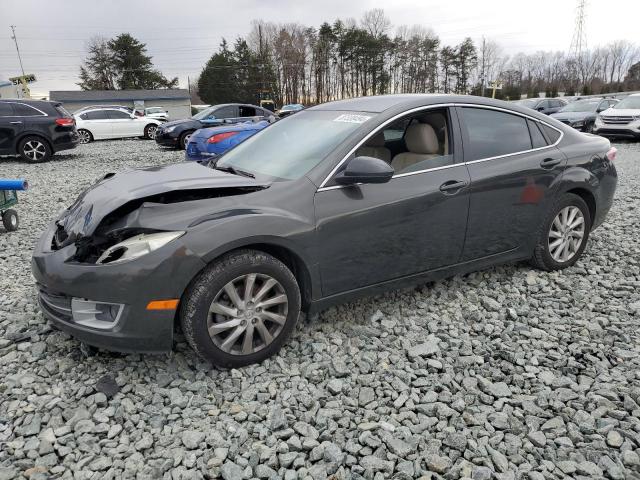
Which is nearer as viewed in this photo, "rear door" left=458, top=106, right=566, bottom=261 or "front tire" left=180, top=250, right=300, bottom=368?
"front tire" left=180, top=250, right=300, bottom=368

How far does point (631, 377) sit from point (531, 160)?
1796mm

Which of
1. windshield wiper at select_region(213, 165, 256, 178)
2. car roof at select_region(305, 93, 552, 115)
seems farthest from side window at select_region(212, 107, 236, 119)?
windshield wiper at select_region(213, 165, 256, 178)

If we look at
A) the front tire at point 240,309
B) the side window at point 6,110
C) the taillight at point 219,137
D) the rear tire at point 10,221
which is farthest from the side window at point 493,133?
the side window at point 6,110

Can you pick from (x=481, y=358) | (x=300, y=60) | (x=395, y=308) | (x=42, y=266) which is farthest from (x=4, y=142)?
(x=300, y=60)

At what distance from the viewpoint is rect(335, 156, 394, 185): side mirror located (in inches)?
116

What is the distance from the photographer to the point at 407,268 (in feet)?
11.1

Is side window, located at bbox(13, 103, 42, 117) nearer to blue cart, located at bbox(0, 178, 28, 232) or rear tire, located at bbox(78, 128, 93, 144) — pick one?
rear tire, located at bbox(78, 128, 93, 144)

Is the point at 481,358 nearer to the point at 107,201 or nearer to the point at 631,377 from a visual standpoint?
the point at 631,377

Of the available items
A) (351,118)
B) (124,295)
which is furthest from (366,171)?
(124,295)

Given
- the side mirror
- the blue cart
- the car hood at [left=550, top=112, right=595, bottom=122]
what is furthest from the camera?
the car hood at [left=550, top=112, right=595, bottom=122]

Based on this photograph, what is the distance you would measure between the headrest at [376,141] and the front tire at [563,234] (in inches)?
65.0

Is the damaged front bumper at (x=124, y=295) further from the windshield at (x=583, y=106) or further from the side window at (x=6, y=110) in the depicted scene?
the windshield at (x=583, y=106)

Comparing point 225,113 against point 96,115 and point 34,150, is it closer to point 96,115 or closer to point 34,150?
point 34,150

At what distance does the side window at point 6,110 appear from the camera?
12.7 metres
